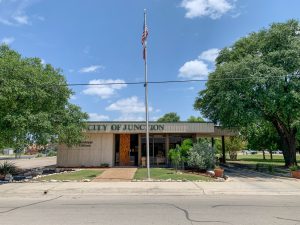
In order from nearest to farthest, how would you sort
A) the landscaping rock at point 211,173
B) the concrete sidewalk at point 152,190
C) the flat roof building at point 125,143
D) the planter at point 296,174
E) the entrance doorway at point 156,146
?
the concrete sidewalk at point 152,190, the planter at point 296,174, the landscaping rock at point 211,173, the flat roof building at point 125,143, the entrance doorway at point 156,146

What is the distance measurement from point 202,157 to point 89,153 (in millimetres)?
10881

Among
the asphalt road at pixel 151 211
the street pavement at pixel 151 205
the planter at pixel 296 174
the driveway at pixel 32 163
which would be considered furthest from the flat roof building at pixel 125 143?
the asphalt road at pixel 151 211

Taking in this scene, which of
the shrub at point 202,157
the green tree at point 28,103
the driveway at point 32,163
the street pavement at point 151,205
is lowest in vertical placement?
the street pavement at point 151,205

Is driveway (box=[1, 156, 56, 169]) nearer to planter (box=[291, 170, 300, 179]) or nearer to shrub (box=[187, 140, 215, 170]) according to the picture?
shrub (box=[187, 140, 215, 170])

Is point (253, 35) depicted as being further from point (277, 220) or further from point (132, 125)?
point (277, 220)

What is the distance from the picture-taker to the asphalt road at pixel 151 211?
25.5 ft

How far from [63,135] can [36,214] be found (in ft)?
43.4

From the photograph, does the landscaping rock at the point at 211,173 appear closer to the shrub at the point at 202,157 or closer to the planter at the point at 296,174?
the shrub at the point at 202,157

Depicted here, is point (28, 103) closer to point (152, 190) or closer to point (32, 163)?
point (152, 190)

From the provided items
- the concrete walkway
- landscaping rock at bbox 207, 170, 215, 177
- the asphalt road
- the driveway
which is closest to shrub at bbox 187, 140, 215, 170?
landscaping rock at bbox 207, 170, 215, 177

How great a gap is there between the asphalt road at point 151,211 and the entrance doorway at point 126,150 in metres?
16.6

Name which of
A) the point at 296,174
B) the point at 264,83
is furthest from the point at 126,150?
the point at 296,174

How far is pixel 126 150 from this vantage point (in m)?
28.8

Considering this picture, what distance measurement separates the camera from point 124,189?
14.2 meters
